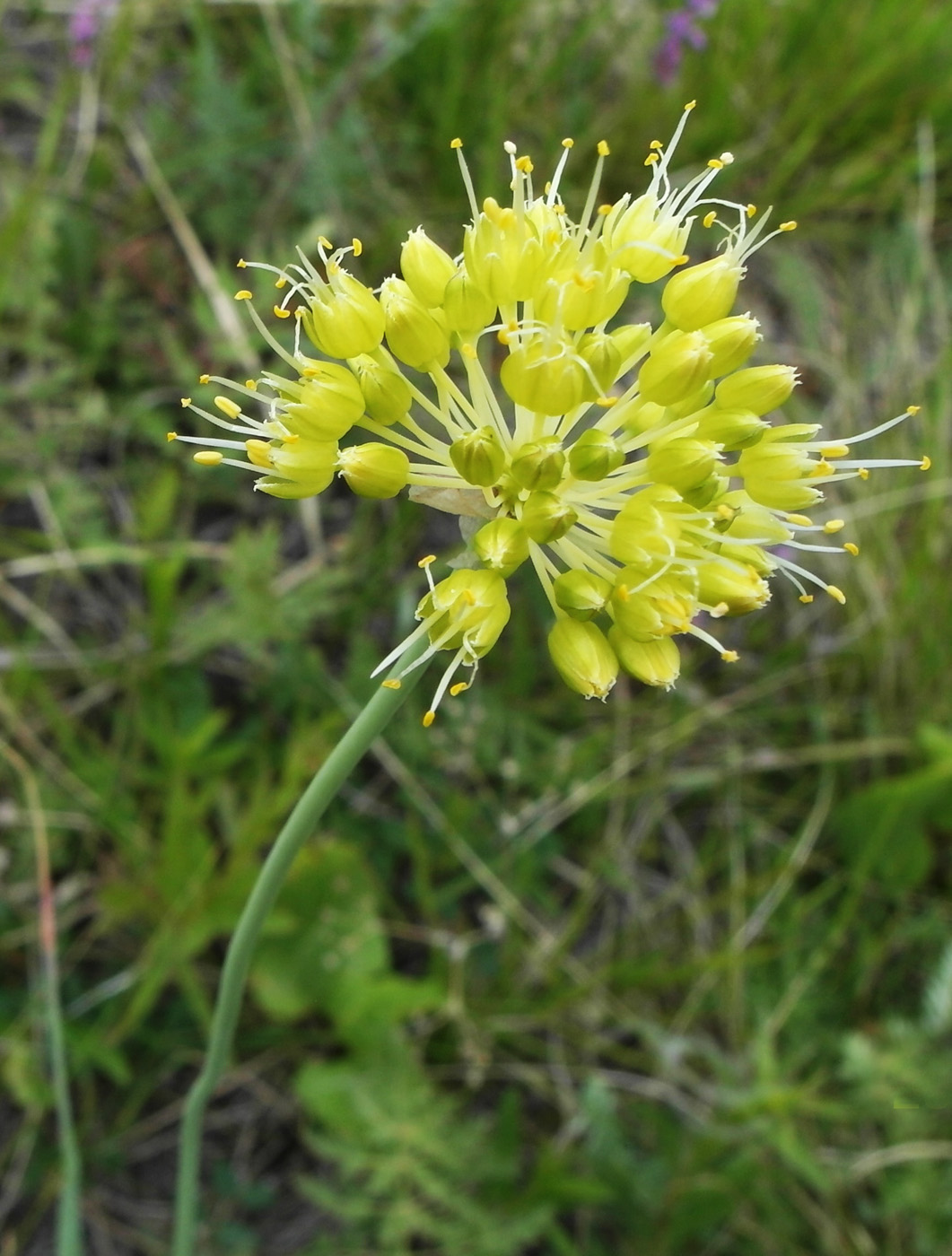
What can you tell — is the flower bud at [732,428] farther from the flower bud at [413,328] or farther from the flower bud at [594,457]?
the flower bud at [413,328]

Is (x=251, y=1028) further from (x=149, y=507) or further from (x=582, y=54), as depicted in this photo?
(x=582, y=54)

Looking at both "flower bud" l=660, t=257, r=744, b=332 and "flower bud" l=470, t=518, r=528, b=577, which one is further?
"flower bud" l=660, t=257, r=744, b=332

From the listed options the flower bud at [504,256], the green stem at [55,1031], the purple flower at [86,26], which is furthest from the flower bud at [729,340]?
the purple flower at [86,26]

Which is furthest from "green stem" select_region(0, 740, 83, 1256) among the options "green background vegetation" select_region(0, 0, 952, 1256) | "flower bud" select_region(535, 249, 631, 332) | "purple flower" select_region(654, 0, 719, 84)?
"purple flower" select_region(654, 0, 719, 84)

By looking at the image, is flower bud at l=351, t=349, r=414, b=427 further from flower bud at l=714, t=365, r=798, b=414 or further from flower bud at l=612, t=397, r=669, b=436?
flower bud at l=714, t=365, r=798, b=414

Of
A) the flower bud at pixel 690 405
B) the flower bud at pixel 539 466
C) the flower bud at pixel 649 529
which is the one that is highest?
the flower bud at pixel 690 405

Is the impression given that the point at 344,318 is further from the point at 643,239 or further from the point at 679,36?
the point at 679,36

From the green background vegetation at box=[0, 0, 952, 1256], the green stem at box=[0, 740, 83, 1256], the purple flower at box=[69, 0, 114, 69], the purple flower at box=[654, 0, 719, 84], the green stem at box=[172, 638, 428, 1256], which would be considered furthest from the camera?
the purple flower at box=[69, 0, 114, 69]
